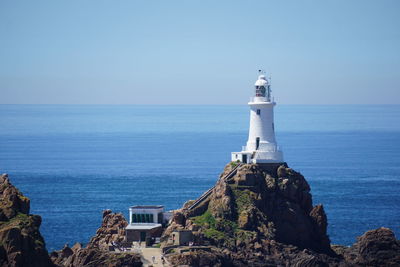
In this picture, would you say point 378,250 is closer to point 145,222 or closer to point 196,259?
point 196,259

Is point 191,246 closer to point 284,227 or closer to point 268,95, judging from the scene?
point 284,227

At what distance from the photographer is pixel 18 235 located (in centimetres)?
7238

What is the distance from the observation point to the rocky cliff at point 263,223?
86625 millimetres

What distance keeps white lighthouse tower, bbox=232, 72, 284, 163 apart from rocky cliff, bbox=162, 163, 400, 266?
1.64 meters

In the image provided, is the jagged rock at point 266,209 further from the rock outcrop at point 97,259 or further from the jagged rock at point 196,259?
the rock outcrop at point 97,259

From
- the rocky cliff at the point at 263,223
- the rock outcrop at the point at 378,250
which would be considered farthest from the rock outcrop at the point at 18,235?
the rock outcrop at the point at 378,250

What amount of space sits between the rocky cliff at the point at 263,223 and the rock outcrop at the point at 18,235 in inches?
514

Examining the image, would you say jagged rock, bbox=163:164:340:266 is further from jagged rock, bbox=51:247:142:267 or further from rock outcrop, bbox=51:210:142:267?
jagged rock, bbox=51:247:142:267

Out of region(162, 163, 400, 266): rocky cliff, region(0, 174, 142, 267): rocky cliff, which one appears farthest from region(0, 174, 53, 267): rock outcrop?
region(162, 163, 400, 266): rocky cliff

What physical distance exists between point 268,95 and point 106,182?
60.9 m

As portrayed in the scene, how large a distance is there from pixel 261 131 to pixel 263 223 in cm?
1208

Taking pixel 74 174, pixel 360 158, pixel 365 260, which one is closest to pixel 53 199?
pixel 74 174

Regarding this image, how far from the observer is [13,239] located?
71.9 meters

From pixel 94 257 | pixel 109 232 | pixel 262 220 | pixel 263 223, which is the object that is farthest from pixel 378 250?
pixel 94 257
